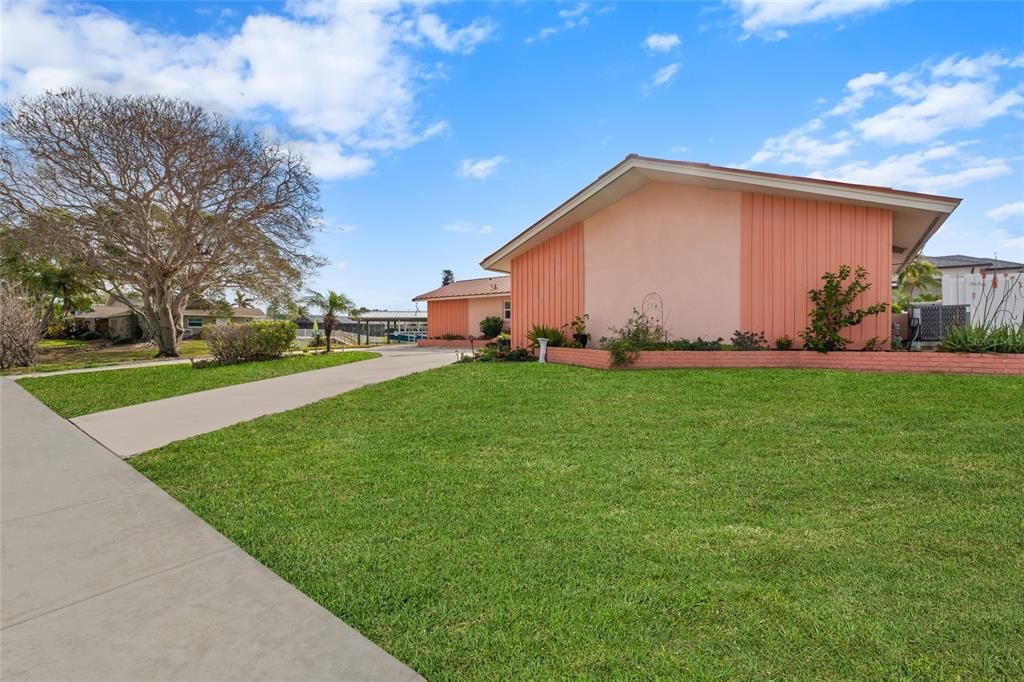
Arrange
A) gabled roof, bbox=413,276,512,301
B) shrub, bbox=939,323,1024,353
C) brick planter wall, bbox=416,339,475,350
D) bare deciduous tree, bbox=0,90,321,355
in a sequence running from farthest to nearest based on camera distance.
Result: brick planter wall, bbox=416,339,475,350 < gabled roof, bbox=413,276,512,301 < bare deciduous tree, bbox=0,90,321,355 < shrub, bbox=939,323,1024,353

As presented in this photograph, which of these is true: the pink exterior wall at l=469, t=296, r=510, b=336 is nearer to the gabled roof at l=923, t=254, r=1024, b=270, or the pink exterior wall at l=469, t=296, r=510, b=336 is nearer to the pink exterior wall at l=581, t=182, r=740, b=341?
the pink exterior wall at l=581, t=182, r=740, b=341

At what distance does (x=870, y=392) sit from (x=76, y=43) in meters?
15.1

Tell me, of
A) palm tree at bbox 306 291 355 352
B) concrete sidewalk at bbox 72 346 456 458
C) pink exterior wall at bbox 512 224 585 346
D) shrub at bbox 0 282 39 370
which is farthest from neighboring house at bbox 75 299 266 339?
concrete sidewalk at bbox 72 346 456 458

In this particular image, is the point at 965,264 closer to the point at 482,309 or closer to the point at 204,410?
the point at 482,309

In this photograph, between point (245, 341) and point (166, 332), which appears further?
point (166, 332)

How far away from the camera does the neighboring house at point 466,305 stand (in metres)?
26.1

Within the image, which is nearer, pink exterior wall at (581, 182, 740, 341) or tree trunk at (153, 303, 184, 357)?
pink exterior wall at (581, 182, 740, 341)

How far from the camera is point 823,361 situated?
31.5 ft

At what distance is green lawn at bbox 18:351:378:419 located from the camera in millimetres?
8728

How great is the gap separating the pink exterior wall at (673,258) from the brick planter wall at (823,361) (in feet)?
4.37

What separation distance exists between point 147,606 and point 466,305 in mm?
25490

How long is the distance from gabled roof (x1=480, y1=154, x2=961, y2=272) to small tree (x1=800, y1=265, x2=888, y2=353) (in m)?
1.46

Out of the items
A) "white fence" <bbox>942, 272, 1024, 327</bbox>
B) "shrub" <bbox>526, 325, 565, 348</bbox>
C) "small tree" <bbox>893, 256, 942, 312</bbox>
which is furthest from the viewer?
"small tree" <bbox>893, 256, 942, 312</bbox>

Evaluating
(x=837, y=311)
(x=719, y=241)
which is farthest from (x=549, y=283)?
(x=837, y=311)
